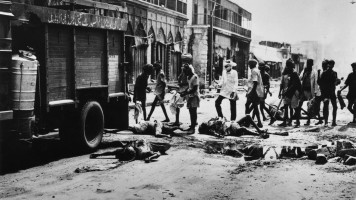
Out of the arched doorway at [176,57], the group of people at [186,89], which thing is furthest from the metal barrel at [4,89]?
the arched doorway at [176,57]

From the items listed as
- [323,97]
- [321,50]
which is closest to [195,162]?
[323,97]

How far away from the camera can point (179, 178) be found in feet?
21.5

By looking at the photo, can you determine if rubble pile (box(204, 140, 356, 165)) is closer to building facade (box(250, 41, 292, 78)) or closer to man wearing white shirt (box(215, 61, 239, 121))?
man wearing white shirt (box(215, 61, 239, 121))

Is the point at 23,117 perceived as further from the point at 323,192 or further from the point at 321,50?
the point at 321,50

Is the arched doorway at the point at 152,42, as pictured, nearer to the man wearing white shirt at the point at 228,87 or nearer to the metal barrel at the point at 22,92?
the man wearing white shirt at the point at 228,87

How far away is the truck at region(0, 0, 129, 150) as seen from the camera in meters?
6.52

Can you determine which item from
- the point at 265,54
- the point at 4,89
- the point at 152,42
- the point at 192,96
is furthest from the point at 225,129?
the point at 265,54

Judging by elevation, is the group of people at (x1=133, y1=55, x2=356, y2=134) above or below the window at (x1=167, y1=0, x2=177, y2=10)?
below

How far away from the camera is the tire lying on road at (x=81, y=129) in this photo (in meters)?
8.21

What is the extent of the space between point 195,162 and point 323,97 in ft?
22.7

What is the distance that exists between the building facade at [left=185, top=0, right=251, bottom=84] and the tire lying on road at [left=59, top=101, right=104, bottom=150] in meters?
25.7

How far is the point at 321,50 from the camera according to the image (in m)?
85.6

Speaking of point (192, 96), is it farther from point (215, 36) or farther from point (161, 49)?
point (215, 36)

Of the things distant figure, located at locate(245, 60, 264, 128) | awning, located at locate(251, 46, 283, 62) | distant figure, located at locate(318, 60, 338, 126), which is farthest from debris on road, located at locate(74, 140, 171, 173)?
awning, located at locate(251, 46, 283, 62)
